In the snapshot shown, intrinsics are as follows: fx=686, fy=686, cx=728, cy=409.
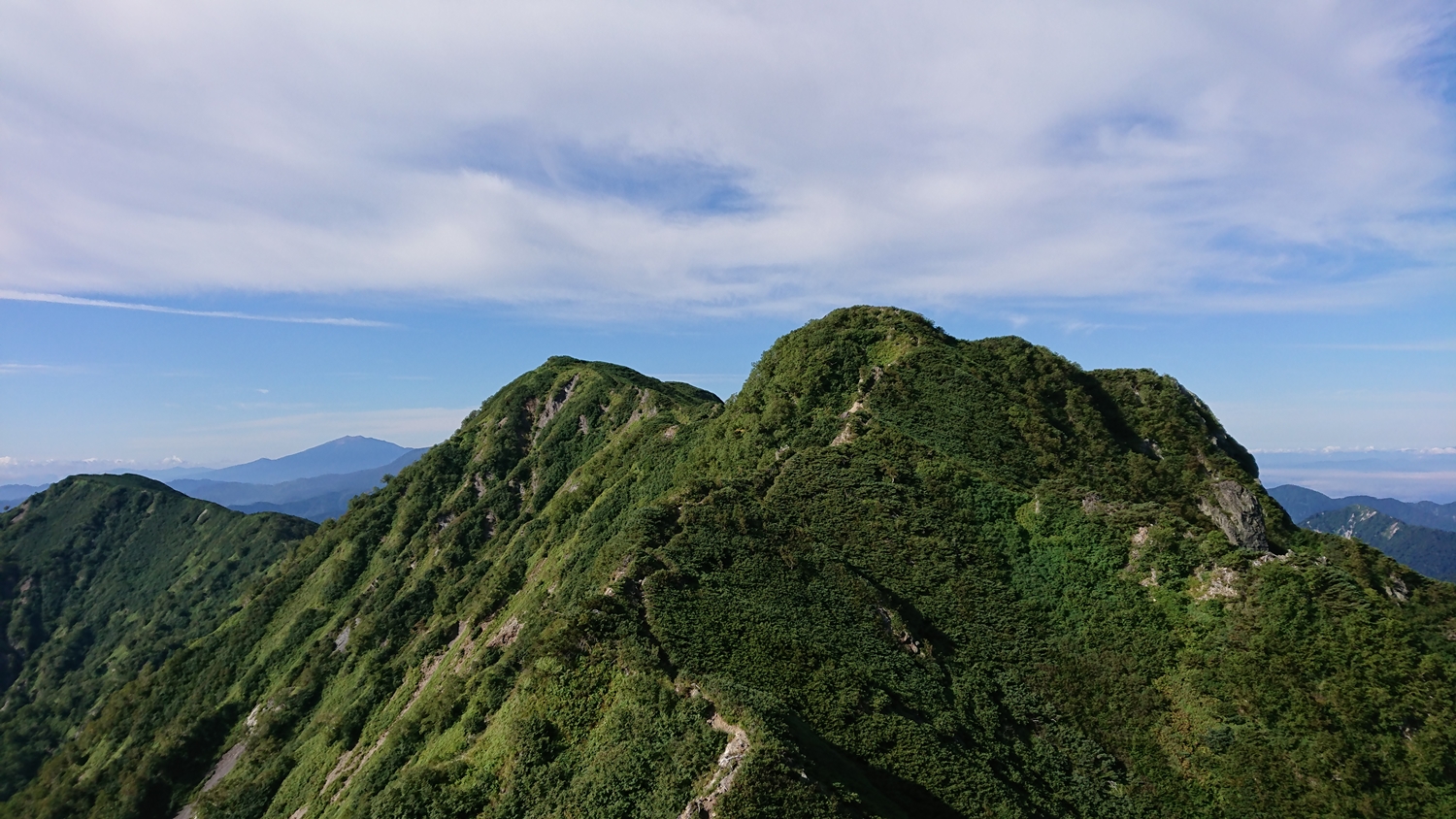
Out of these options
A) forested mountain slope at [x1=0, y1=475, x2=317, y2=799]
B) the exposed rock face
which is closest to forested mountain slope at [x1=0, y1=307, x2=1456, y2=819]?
the exposed rock face

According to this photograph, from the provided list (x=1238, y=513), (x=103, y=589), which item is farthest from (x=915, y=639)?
(x=103, y=589)

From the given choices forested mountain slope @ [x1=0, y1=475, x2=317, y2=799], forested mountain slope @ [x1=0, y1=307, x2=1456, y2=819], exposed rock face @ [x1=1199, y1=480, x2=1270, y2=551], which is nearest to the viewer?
forested mountain slope @ [x1=0, y1=307, x2=1456, y2=819]

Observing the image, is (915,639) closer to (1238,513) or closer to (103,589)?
(1238,513)

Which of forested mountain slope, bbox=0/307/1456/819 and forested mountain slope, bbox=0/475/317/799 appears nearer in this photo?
forested mountain slope, bbox=0/307/1456/819

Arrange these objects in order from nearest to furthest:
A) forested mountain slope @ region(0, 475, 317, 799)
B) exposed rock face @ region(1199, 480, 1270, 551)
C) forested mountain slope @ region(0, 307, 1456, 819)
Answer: forested mountain slope @ region(0, 307, 1456, 819) → exposed rock face @ region(1199, 480, 1270, 551) → forested mountain slope @ region(0, 475, 317, 799)

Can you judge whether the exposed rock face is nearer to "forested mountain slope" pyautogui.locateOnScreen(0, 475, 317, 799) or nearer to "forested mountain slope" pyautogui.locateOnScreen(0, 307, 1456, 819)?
"forested mountain slope" pyautogui.locateOnScreen(0, 307, 1456, 819)

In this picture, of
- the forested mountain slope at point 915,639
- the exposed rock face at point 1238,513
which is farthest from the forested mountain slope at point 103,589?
the exposed rock face at point 1238,513

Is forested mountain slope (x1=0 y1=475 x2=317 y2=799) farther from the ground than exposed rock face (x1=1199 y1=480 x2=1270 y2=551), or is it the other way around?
exposed rock face (x1=1199 y1=480 x2=1270 y2=551)
